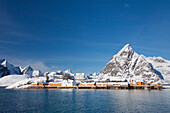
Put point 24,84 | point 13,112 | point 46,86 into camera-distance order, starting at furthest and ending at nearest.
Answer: point 24,84
point 46,86
point 13,112

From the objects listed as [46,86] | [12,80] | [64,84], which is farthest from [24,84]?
[12,80]

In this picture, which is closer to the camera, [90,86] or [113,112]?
[113,112]

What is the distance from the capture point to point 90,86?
116 metres

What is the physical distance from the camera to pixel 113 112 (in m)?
33.7

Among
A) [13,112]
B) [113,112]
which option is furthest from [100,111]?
[13,112]

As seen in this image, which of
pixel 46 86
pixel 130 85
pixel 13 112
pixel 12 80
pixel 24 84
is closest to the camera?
pixel 13 112

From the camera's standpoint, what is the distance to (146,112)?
33.8 metres

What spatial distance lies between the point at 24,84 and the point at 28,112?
110 meters

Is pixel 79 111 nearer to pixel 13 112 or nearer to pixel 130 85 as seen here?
A: pixel 13 112

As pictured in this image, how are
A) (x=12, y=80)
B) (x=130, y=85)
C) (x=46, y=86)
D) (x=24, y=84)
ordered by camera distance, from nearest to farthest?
1. (x=130, y=85)
2. (x=46, y=86)
3. (x=24, y=84)
4. (x=12, y=80)

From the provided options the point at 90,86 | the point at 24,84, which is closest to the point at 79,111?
the point at 90,86

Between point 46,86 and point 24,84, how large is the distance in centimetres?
2343

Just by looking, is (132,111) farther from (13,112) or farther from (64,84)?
(64,84)

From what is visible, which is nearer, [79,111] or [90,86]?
[79,111]
